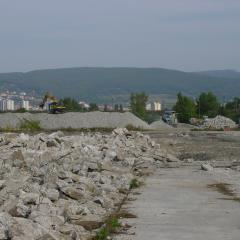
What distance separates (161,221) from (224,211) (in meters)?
1.74

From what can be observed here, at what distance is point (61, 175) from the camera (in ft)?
49.5

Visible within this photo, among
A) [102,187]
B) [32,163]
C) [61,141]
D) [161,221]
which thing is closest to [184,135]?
[61,141]

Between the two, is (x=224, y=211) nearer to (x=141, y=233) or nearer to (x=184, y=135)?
(x=141, y=233)

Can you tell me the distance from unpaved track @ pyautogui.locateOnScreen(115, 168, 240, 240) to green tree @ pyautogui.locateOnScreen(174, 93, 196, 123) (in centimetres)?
5330

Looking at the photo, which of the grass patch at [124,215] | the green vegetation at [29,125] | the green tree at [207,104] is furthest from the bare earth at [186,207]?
the green tree at [207,104]

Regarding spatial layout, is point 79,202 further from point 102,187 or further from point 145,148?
point 145,148

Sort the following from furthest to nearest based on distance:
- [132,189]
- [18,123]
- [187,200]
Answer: [18,123], [132,189], [187,200]

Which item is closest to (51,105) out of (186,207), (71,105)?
(71,105)

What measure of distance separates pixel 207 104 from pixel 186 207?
66393 millimetres

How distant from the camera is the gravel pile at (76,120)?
57.1 metres

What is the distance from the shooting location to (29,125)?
56.1m

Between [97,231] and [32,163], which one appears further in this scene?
[32,163]

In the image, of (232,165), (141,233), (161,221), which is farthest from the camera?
(232,165)

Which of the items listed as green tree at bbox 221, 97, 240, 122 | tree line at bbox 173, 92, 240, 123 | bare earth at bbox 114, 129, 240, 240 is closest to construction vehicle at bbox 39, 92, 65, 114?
tree line at bbox 173, 92, 240, 123
